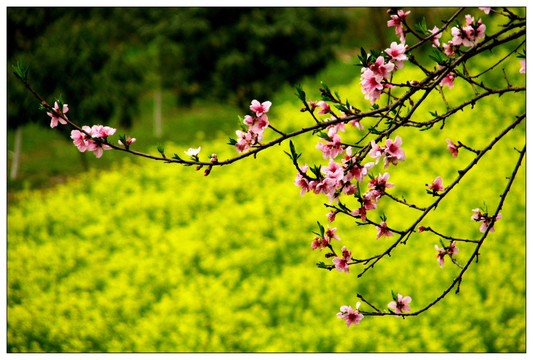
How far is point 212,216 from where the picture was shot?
774cm

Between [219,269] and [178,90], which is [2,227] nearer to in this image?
[219,269]

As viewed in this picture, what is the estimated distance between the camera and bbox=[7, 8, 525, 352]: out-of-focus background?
5227mm

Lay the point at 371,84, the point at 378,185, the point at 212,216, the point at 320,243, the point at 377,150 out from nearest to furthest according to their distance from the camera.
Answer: the point at 377,150 → the point at 371,84 → the point at 378,185 → the point at 320,243 → the point at 212,216

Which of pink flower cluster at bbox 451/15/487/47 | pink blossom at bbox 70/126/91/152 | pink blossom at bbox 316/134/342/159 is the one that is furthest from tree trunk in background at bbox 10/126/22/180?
pink flower cluster at bbox 451/15/487/47


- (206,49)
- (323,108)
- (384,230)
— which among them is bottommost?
(384,230)

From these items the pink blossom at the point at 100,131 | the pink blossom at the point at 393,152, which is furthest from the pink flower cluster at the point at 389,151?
the pink blossom at the point at 100,131

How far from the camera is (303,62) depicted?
1228cm

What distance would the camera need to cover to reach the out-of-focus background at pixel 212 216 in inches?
206

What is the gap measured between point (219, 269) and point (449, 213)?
9.46 feet

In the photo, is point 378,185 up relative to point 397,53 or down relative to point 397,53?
down

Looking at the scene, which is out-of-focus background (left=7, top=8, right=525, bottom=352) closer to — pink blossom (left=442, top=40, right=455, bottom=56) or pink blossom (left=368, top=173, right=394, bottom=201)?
pink blossom (left=368, top=173, right=394, bottom=201)

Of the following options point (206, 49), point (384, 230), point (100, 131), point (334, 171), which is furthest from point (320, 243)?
point (206, 49)

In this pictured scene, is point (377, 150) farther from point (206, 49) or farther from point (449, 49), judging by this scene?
point (206, 49)

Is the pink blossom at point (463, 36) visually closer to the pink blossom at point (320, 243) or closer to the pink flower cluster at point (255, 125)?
the pink flower cluster at point (255, 125)
